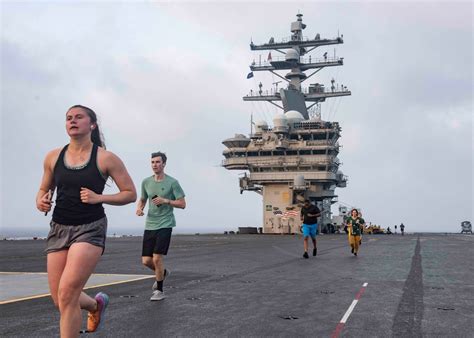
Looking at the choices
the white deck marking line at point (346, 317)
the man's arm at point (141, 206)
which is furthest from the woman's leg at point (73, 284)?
the man's arm at point (141, 206)

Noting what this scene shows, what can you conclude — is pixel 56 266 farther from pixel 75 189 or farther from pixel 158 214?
pixel 158 214

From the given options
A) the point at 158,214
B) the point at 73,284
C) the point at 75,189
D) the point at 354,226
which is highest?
the point at 75,189

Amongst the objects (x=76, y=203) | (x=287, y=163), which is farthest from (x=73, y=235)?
(x=287, y=163)

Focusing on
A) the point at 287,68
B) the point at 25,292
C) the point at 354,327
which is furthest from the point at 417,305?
the point at 287,68

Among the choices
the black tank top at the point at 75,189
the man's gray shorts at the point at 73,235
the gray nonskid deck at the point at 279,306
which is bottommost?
the gray nonskid deck at the point at 279,306

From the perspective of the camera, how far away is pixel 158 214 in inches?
330

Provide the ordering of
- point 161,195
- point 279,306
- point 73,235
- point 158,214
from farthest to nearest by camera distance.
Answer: point 158,214 → point 161,195 → point 279,306 → point 73,235

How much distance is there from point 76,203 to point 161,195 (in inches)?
163

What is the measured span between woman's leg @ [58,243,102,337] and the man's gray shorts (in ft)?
0.18

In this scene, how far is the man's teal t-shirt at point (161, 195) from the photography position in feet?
27.2

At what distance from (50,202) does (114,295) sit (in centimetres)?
472

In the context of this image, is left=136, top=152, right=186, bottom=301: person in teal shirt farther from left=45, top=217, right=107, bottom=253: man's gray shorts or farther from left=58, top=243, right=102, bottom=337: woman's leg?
left=58, top=243, right=102, bottom=337: woman's leg

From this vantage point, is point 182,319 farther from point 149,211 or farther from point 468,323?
point 468,323

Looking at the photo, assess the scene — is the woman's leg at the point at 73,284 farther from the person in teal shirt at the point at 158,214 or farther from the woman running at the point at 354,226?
the woman running at the point at 354,226
